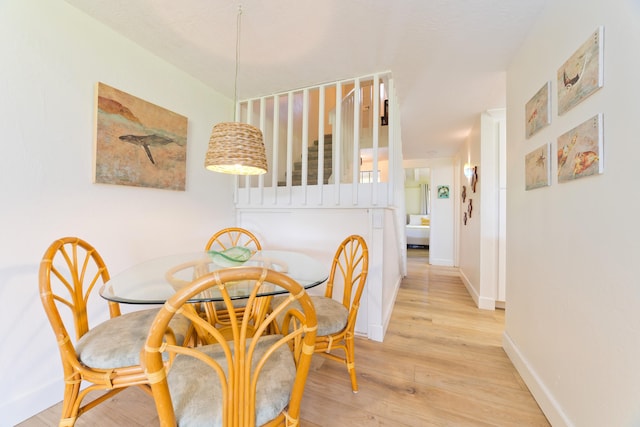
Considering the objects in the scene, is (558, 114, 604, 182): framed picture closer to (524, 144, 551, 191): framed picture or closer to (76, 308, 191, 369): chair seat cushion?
(524, 144, 551, 191): framed picture

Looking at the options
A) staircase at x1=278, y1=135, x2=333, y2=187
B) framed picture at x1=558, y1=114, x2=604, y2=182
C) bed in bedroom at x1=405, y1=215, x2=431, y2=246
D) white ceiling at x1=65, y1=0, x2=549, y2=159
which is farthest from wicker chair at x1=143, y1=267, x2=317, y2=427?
bed in bedroom at x1=405, y1=215, x2=431, y2=246

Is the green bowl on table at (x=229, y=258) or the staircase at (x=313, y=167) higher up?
the staircase at (x=313, y=167)

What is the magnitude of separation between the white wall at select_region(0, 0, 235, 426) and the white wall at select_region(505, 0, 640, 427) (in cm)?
271

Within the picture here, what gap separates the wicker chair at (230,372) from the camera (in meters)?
0.61

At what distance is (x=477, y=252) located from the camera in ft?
10.2

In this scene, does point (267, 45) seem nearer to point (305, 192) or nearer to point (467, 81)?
point (305, 192)

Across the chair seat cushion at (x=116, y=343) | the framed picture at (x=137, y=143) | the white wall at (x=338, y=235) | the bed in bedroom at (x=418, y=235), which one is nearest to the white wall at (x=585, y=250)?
the white wall at (x=338, y=235)

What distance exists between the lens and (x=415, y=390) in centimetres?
153

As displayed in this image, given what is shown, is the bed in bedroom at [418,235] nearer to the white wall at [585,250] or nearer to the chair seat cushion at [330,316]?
the white wall at [585,250]

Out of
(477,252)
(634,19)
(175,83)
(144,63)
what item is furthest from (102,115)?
(477,252)

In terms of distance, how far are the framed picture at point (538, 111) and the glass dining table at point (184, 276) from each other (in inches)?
61.9

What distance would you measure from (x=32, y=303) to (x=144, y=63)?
1814 millimetres

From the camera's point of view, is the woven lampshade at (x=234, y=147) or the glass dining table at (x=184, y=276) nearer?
the glass dining table at (x=184, y=276)

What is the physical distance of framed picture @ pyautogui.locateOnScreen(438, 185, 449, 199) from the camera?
17.6 ft
